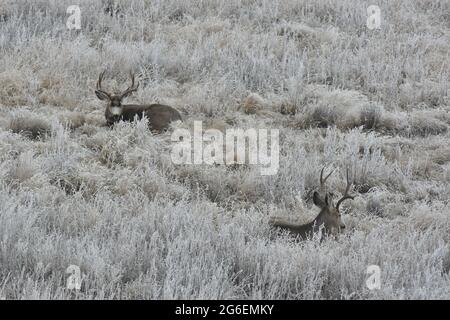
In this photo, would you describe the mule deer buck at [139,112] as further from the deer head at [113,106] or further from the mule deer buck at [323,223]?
the mule deer buck at [323,223]

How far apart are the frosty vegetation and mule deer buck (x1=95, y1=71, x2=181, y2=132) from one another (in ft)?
0.51

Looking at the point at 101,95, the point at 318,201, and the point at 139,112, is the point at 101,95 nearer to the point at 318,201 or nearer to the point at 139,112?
the point at 139,112

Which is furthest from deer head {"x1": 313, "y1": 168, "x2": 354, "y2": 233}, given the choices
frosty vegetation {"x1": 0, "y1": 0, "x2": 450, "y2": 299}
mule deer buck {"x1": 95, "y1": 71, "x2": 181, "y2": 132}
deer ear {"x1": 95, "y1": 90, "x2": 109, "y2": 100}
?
deer ear {"x1": 95, "y1": 90, "x2": 109, "y2": 100}

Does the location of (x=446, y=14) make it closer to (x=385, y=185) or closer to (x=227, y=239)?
(x=385, y=185)

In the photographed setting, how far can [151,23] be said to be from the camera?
12.9m

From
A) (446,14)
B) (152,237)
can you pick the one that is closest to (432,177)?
(152,237)

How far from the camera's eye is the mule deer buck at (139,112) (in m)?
8.93

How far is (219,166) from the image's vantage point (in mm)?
7996

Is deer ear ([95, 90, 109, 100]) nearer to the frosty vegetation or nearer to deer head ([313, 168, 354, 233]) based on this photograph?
the frosty vegetation

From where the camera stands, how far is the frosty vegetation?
17.3 feet

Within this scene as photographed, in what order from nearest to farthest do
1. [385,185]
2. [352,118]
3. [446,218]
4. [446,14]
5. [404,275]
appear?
[404,275]
[446,218]
[385,185]
[352,118]
[446,14]

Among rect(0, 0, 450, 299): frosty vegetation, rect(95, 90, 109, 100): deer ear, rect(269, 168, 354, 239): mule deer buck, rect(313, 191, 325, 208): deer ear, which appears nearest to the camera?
rect(0, 0, 450, 299): frosty vegetation

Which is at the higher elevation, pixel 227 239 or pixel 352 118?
pixel 227 239
